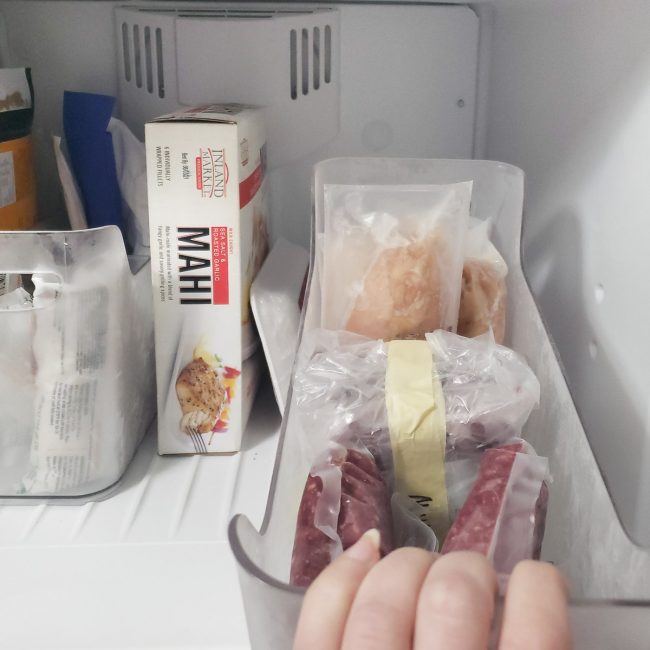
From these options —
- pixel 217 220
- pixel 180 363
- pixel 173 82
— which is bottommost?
pixel 180 363

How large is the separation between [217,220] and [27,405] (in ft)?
0.77

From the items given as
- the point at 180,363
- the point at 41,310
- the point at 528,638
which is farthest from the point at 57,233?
the point at 528,638

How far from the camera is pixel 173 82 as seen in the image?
90 centimetres

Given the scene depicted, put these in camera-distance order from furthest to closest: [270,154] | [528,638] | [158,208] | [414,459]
A: [270,154], [158,208], [414,459], [528,638]

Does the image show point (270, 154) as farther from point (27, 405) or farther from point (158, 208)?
point (27, 405)

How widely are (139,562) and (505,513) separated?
30cm

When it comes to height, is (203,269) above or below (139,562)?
above

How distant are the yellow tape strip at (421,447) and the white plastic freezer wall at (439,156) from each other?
3.8 inches

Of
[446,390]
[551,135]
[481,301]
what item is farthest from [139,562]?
[551,135]

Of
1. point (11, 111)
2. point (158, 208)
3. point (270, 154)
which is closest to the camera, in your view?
point (158, 208)

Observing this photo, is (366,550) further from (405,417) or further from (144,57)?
(144,57)

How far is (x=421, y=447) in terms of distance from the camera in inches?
21.8

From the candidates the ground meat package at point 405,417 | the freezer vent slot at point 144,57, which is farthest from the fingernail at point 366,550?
the freezer vent slot at point 144,57

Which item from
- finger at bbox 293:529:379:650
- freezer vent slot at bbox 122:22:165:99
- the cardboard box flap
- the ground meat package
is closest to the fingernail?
finger at bbox 293:529:379:650
